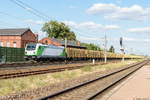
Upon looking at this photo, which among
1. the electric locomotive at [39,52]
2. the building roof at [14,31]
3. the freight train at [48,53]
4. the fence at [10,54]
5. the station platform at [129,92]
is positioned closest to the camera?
the station platform at [129,92]

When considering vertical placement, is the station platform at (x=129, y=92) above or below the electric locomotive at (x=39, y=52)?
below

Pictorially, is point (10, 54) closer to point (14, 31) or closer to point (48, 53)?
point (48, 53)

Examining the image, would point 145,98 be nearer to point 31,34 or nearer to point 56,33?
point 31,34

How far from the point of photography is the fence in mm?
40356

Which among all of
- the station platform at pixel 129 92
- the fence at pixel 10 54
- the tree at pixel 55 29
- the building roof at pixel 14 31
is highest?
the tree at pixel 55 29

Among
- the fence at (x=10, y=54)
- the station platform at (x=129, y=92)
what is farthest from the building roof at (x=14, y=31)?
the station platform at (x=129, y=92)

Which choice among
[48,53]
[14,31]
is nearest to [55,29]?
[14,31]

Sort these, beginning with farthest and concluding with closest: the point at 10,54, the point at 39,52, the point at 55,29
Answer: the point at 55,29 → the point at 10,54 → the point at 39,52

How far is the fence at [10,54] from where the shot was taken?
132 feet

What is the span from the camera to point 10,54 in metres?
42.6

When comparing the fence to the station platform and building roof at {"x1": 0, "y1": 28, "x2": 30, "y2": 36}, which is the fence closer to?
the station platform

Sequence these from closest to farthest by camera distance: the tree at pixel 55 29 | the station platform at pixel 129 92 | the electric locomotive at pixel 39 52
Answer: the station platform at pixel 129 92, the electric locomotive at pixel 39 52, the tree at pixel 55 29

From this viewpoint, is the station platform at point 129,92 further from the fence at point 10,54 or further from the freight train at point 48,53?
the fence at point 10,54

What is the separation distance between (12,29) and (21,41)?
8.84 m
